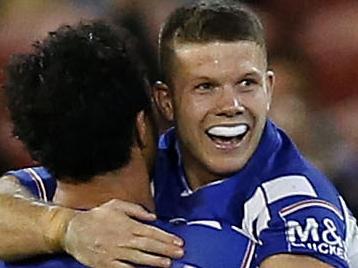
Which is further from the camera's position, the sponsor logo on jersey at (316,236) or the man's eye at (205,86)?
the man's eye at (205,86)

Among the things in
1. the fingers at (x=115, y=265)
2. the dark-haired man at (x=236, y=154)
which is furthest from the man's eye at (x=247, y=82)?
the fingers at (x=115, y=265)

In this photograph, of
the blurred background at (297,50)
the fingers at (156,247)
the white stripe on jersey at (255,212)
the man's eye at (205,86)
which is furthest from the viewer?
the blurred background at (297,50)

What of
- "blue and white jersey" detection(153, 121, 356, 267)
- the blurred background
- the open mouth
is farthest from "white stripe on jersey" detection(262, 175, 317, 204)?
the blurred background

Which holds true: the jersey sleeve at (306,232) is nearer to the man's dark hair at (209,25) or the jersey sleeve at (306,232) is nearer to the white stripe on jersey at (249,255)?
the white stripe on jersey at (249,255)

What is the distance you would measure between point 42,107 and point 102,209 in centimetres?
14

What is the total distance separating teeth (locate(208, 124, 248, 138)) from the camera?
5.03 feet

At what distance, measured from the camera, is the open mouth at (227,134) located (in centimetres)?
153

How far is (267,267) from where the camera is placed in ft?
4.57

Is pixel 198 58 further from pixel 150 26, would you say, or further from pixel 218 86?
pixel 150 26

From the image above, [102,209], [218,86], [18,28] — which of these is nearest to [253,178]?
[218,86]

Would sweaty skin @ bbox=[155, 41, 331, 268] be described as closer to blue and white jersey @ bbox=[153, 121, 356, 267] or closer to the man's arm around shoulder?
blue and white jersey @ bbox=[153, 121, 356, 267]

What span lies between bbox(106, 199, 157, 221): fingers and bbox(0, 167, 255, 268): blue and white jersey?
0.02 meters

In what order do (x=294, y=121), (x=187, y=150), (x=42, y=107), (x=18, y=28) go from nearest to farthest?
(x=42, y=107) → (x=187, y=150) → (x=294, y=121) → (x=18, y=28)

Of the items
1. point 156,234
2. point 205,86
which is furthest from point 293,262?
point 205,86
